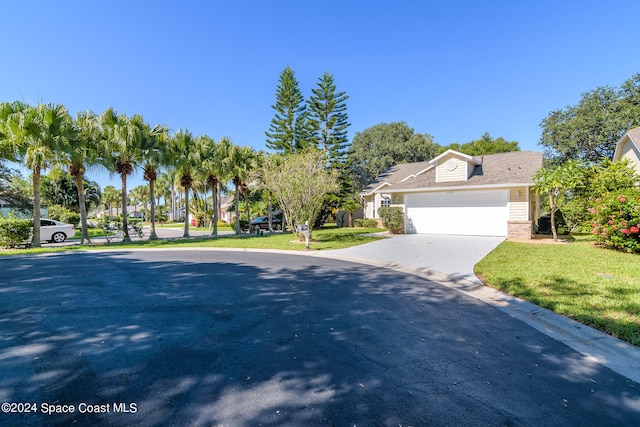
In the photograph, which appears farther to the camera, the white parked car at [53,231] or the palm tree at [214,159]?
the palm tree at [214,159]

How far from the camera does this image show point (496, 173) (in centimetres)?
1673

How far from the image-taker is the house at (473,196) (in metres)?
15.1

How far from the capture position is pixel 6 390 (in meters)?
2.56

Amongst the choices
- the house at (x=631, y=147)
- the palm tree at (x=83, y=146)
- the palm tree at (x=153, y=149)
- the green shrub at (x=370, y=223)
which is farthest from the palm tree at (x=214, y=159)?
the house at (x=631, y=147)

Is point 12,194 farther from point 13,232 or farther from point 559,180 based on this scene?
point 559,180

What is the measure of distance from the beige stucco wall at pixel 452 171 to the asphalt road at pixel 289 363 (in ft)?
43.4

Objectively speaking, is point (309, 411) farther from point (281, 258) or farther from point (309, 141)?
point (309, 141)

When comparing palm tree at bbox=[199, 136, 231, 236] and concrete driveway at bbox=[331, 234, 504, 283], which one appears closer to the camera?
concrete driveway at bbox=[331, 234, 504, 283]

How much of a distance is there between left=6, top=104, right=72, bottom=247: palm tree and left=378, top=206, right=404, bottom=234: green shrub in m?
16.8

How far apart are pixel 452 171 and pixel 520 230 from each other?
4913 mm

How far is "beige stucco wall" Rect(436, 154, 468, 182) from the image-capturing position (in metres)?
17.1

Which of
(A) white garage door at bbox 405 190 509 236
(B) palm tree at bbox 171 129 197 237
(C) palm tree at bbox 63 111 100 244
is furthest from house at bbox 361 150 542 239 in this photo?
(C) palm tree at bbox 63 111 100 244

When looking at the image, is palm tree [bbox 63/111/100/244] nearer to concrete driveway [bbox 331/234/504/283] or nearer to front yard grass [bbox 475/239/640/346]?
concrete driveway [bbox 331/234/504/283]

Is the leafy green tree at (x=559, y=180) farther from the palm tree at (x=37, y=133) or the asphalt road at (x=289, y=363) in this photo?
the palm tree at (x=37, y=133)
